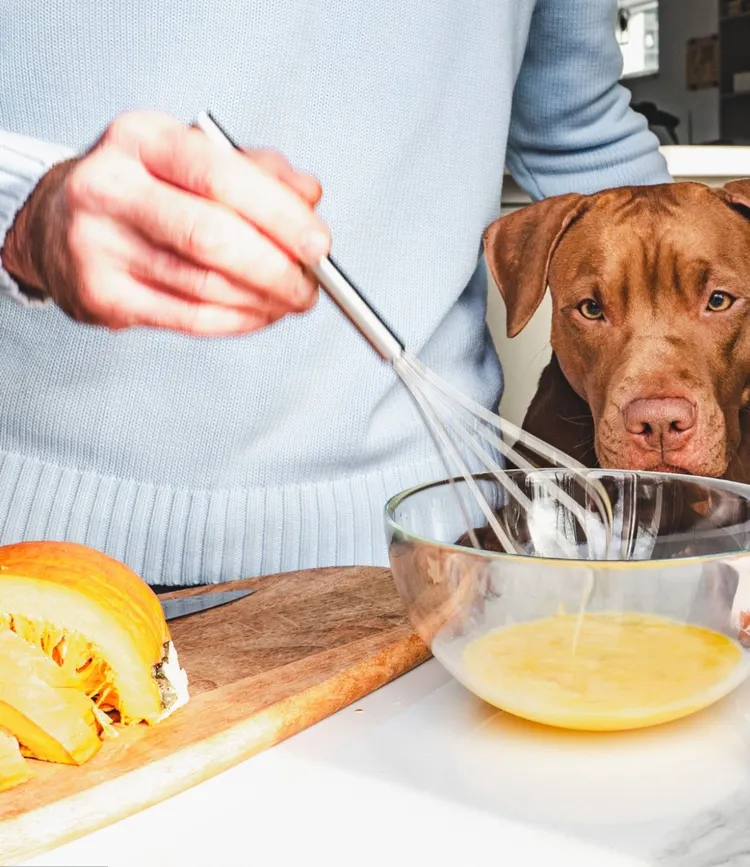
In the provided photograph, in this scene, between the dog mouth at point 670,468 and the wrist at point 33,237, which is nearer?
the wrist at point 33,237

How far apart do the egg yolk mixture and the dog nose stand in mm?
591

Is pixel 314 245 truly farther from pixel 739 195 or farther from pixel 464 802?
pixel 739 195

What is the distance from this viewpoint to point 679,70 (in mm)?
2211

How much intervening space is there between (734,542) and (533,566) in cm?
17

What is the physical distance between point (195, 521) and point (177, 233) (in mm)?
569

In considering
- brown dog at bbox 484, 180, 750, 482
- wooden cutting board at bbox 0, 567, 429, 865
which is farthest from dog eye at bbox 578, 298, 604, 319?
wooden cutting board at bbox 0, 567, 429, 865

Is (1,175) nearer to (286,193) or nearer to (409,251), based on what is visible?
(286,193)

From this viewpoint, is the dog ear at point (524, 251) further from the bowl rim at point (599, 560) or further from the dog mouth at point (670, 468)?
the bowl rim at point (599, 560)

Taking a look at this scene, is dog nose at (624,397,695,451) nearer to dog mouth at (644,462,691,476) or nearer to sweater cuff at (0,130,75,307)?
dog mouth at (644,462,691,476)

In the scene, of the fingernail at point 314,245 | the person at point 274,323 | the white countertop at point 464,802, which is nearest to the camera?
the white countertop at point 464,802

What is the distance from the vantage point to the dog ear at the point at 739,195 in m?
1.28

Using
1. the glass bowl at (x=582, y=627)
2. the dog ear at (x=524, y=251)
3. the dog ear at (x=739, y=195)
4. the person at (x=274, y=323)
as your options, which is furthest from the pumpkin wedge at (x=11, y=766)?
the dog ear at (x=739, y=195)

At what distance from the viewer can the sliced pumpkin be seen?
570 millimetres

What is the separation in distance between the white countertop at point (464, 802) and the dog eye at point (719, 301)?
0.71 meters
